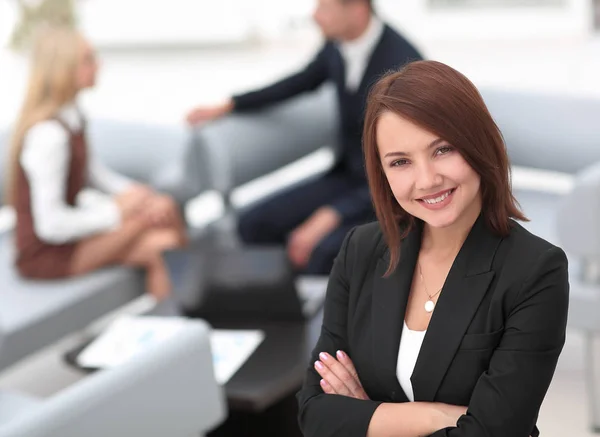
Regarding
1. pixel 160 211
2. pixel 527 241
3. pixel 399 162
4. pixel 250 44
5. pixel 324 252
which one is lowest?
pixel 250 44

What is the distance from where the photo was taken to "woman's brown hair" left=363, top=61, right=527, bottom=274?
4.93 ft

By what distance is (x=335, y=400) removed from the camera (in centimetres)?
181

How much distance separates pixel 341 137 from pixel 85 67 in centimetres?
113

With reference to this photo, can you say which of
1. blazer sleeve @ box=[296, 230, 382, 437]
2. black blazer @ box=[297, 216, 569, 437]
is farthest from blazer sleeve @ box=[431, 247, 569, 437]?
blazer sleeve @ box=[296, 230, 382, 437]

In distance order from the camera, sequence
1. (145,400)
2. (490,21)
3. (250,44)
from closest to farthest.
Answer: (145,400) → (490,21) → (250,44)

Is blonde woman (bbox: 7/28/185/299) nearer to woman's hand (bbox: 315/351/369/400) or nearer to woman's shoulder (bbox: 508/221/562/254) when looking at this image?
woman's hand (bbox: 315/351/369/400)

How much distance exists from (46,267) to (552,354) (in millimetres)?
2704

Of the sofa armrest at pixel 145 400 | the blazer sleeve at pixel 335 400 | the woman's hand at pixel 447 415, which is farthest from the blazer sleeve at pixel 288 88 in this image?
the woman's hand at pixel 447 415

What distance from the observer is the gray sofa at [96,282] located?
3625 millimetres

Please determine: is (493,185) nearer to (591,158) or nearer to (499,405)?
(499,405)

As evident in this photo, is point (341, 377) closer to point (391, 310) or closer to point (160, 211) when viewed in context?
point (391, 310)

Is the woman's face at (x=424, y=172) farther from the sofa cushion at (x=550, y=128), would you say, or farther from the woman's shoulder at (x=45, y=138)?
the sofa cushion at (x=550, y=128)

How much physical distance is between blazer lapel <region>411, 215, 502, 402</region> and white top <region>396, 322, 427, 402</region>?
44 millimetres

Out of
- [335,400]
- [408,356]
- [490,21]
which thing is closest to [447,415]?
[408,356]
